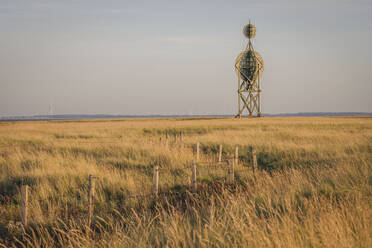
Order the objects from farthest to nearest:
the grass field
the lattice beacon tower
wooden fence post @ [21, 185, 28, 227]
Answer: the lattice beacon tower < wooden fence post @ [21, 185, 28, 227] < the grass field

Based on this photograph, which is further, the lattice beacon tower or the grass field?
the lattice beacon tower

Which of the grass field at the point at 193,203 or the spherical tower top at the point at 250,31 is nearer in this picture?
the grass field at the point at 193,203

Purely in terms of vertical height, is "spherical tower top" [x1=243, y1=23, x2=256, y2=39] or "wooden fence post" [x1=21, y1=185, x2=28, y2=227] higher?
"spherical tower top" [x1=243, y1=23, x2=256, y2=39]

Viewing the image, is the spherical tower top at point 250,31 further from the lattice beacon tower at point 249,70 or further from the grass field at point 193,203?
the grass field at point 193,203

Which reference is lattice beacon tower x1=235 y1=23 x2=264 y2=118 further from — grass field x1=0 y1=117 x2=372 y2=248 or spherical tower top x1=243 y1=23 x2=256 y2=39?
grass field x1=0 y1=117 x2=372 y2=248

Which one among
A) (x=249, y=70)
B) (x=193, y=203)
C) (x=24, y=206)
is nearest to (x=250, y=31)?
(x=249, y=70)

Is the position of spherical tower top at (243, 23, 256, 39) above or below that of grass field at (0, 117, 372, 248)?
above

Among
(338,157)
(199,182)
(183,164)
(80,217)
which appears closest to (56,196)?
(80,217)

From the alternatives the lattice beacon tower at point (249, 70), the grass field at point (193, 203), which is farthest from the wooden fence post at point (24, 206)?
the lattice beacon tower at point (249, 70)

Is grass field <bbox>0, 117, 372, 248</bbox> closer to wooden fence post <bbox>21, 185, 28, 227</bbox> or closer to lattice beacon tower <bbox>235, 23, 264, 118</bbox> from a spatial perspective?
wooden fence post <bbox>21, 185, 28, 227</bbox>

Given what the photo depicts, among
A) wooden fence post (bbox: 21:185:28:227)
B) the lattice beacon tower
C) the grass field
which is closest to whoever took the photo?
the grass field

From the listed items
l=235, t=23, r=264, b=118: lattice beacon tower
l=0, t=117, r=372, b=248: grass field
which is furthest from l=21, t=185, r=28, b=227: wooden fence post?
l=235, t=23, r=264, b=118: lattice beacon tower

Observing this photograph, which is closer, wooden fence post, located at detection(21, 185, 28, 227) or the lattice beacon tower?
wooden fence post, located at detection(21, 185, 28, 227)

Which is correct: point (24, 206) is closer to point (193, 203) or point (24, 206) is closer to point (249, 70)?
point (193, 203)
